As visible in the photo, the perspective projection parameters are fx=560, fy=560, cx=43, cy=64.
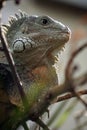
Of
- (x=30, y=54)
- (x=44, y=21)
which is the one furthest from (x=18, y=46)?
(x=44, y=21)

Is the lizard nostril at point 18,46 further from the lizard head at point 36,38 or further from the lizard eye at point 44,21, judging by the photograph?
the lizard eye at point 44,21

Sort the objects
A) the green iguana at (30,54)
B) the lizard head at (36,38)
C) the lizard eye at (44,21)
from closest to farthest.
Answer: the green iguana at (30,54) → the lizard head at (36,38) → the lizard eye at (44,21)

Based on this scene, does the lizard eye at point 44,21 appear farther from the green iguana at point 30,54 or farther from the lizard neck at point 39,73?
the lizard neck at point 39,73

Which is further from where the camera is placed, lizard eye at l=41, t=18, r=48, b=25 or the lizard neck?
lizard eye at l=41, t=18, r=48, b=25

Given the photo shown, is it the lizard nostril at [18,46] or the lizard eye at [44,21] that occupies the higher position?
the lizard eye at [44,21]

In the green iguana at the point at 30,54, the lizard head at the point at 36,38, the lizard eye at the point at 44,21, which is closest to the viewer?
the green iguana at the point at 30,54

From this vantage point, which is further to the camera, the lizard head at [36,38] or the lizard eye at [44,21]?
the lizard eye at [44,21]

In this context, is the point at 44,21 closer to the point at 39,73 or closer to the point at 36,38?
the point at 36,38

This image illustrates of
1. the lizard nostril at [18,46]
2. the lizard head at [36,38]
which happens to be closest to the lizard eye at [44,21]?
the lizard head at [36,38]

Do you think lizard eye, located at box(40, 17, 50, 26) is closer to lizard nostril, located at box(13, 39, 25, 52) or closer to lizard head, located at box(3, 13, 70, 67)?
lizard head, located at box(3, 13, 70, 67)

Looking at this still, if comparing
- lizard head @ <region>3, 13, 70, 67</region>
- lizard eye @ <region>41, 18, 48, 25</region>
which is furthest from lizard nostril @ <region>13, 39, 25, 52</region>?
lizard eye @ <region>41, 18, 48, 25</region>
